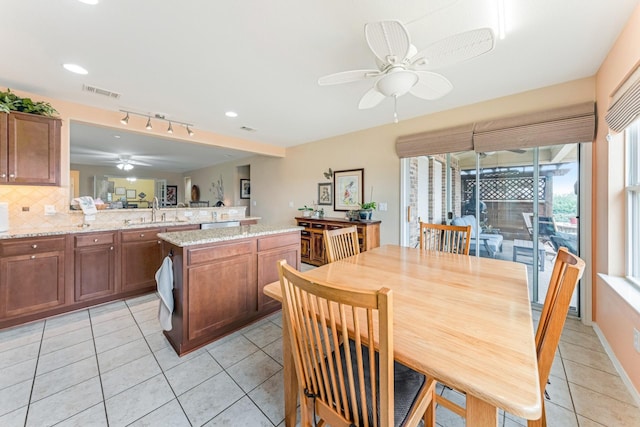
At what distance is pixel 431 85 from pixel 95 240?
374cm

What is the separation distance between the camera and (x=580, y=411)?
58.3 inches

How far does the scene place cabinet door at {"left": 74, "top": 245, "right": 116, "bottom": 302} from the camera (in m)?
2.77

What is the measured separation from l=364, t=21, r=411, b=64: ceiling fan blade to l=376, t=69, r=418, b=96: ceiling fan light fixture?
79 millimetres

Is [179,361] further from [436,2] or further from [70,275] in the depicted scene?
[436,2]

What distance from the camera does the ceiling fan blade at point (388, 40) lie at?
1.30m

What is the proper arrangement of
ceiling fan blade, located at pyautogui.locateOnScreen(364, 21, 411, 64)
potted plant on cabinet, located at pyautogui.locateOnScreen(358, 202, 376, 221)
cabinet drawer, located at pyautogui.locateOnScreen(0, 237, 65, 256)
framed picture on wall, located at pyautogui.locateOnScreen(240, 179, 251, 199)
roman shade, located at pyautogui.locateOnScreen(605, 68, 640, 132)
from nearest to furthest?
1. ceiling fan blade, located at pyautogui.locateOnScreen(364, 21, 411, 64)
2. roman shade, located at pyautogui.locateOnScreen(605, 68, 640, 132)
3. cabinet drawer, located at pyautogui.locateOnScreen(0, 237, 65, 256)
4. potted plant on cabinet, located at pyautogui.locateOnScreen(358, 202, 376, 221)
5. framed picture on wall, located at pyautogui.locateOnScreen(240, 179, 251, 199)

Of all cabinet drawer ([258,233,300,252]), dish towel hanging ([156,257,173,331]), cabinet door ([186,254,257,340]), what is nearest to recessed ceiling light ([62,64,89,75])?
dish towel hanging ([156,257,173,331])

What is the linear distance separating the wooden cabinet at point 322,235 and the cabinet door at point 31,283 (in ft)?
10.2

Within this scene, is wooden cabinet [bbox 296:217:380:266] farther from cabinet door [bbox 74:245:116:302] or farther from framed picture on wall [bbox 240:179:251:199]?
framed picture on wall [bbox 240:179:251:199]

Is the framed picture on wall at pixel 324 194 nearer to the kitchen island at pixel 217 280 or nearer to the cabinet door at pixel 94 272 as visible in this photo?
the kitchen island at pixel 217 280

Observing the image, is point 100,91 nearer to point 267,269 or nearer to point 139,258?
point 139,258

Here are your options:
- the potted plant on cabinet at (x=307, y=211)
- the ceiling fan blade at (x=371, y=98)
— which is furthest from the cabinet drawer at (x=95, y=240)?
the ceiling fan blade at (x=371, y=98)

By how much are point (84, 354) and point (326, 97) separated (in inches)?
130

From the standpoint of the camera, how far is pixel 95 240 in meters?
2.86
